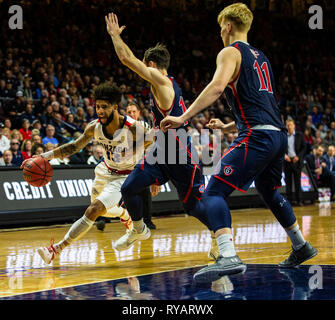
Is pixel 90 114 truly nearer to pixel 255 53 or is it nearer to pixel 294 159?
pixel 294 159

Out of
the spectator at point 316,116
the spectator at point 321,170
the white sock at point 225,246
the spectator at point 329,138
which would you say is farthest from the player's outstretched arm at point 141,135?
the spectator at point 316,116

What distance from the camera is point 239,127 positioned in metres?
4.57

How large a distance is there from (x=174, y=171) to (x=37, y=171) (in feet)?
5.15

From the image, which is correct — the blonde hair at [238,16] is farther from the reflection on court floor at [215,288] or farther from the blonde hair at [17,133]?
the blonde hair at [17,133]

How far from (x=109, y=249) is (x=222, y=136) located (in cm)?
846

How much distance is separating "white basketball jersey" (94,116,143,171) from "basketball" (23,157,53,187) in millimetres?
614

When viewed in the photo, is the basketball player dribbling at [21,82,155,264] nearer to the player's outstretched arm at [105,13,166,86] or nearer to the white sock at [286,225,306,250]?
the player's outstretched arm at [105,13,166,86]

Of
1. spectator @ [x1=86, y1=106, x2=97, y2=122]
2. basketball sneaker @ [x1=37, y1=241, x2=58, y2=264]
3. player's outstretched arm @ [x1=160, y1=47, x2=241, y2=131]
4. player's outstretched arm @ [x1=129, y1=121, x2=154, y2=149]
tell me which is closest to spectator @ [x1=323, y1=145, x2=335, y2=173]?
spectator @ [x1=86, y1=106, x2=97, y2=122]

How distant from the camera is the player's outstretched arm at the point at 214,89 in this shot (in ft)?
13.7

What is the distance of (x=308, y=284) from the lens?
14.3 ft

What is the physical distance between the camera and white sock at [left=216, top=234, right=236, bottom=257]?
4.21 m

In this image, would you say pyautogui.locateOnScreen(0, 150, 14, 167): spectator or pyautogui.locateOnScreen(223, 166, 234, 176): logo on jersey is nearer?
pyautogui.locateOnScreen(223, 166, 234, 176): logo on jersey

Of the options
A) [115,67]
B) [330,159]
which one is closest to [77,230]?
[330,159]
